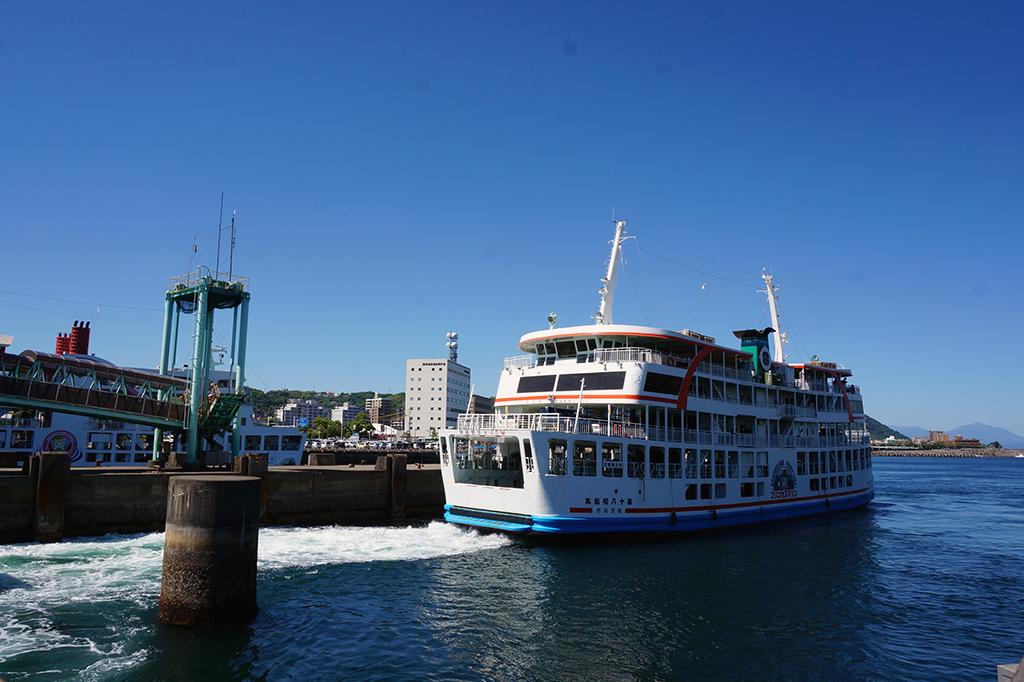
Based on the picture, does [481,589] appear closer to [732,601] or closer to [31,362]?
[732,601]

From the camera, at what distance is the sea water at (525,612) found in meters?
15.6

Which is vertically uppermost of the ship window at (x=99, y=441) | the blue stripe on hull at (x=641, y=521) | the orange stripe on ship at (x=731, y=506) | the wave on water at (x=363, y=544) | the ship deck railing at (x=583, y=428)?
the ship deck railing at (x=583, y=428)

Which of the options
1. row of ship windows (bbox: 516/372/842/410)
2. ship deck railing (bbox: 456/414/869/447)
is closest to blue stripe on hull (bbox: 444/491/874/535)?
ship deck railing (bbox: 456/414/869/447)

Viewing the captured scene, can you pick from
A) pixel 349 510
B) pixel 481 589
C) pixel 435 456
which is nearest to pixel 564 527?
pixel 481 589

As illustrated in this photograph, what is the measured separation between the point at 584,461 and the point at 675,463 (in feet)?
20.6

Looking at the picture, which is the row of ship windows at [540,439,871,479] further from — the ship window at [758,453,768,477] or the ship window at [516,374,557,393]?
the ship window at [516,374,557,393]

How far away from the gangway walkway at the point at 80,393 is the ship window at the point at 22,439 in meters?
3.74

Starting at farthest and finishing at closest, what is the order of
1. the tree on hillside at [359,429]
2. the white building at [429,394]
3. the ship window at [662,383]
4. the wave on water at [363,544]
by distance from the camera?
the white building at [429,394] → the tree on hillside at [359,429] → the ship window at [662,383] → the wave on water at [363,544]

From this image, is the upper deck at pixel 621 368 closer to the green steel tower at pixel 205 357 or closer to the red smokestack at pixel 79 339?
the green steel tower at pixel 205 357

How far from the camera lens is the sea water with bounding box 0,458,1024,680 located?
1558 centimetres

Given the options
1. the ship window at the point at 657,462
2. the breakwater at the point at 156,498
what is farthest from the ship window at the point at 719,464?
the breakwater at the point at 156,498

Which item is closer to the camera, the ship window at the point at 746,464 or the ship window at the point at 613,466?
the ship window at the point at 613,466

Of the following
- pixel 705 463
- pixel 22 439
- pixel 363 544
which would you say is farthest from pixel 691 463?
pixel 22 439

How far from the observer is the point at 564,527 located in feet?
93.5
